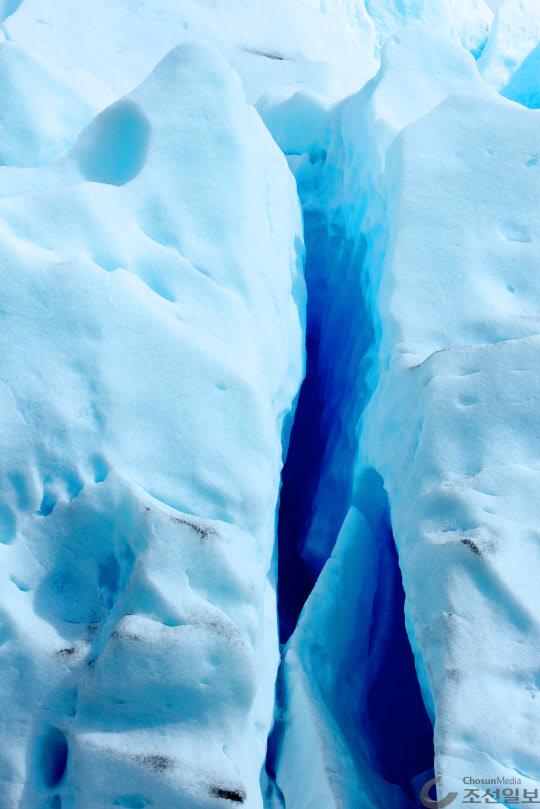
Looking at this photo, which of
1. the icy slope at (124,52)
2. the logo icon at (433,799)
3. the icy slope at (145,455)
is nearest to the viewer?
the logo icon at (433,799)

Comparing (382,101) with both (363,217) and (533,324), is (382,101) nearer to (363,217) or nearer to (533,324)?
(363,217)

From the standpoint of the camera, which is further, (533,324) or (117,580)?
(533,324)

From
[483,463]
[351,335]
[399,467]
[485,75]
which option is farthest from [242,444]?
[485,75]

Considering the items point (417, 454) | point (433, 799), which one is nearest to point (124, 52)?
point (417, 454)

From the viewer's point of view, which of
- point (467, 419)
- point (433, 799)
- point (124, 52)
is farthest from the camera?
point (124, 52)

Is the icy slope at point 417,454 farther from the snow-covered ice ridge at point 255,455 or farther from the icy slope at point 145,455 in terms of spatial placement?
the icy slope at point 145,455

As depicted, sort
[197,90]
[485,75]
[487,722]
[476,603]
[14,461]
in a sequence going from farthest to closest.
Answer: [485,75], [197,90], [14,461], [476,603], [487,722]

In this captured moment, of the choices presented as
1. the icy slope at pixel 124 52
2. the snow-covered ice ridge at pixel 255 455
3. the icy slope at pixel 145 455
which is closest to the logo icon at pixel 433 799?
the snow-covered ice ridge at pixel 255 455

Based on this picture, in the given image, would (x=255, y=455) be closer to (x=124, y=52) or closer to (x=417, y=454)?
(x=417, y=454)
